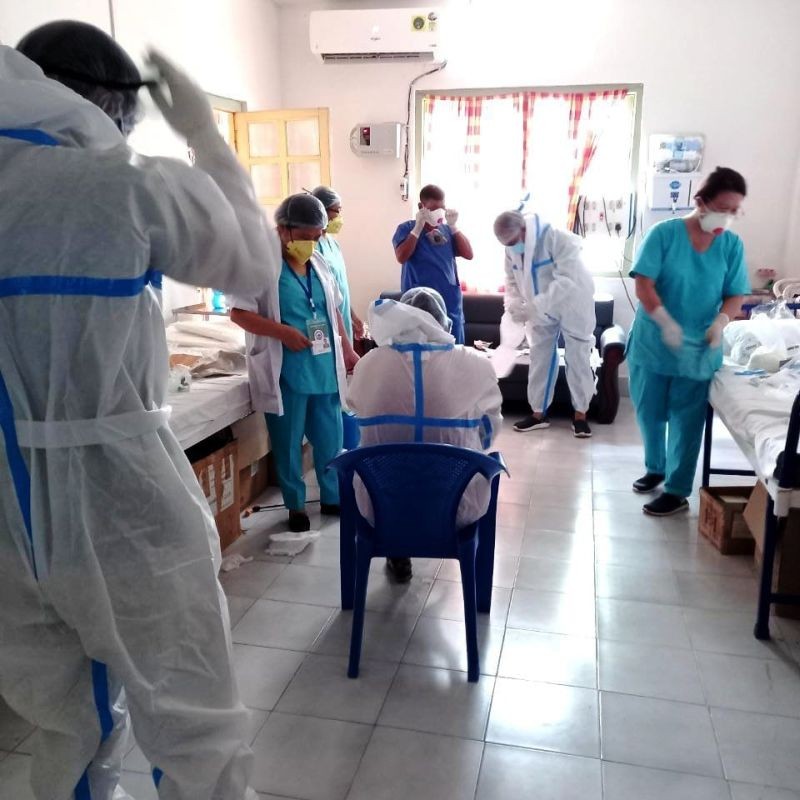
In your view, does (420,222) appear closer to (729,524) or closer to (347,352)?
(347,352)

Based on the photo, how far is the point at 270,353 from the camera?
266 cm

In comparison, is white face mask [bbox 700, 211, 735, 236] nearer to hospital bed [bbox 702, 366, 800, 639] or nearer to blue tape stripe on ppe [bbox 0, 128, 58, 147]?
hospital bed [bbox 702, 366, 800, 639]

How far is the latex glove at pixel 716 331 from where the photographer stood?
Answer: 9.16 ft

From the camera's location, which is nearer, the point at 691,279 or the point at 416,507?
the point at 416,507

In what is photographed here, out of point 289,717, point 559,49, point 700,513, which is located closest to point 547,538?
point 700,513

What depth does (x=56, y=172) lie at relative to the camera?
37.5 inches

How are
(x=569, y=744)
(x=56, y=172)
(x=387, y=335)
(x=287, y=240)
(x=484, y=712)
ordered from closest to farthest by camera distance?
(x=56, y=172) → (x=569, y=744) → (x=484, y=712) → (x=387, y=335) → (x=287, y=240)

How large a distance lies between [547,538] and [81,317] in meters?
2.26

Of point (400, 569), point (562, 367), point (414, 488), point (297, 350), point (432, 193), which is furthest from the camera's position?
point (562, 367)

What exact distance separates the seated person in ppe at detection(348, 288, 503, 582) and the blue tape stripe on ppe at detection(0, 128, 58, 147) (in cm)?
114

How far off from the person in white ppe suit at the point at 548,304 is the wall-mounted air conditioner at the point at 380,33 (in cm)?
181

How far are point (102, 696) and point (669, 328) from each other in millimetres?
2417

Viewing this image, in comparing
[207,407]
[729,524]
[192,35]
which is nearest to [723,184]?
[729,524]

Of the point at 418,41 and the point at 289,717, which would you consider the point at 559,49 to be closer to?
the point at 418,41
